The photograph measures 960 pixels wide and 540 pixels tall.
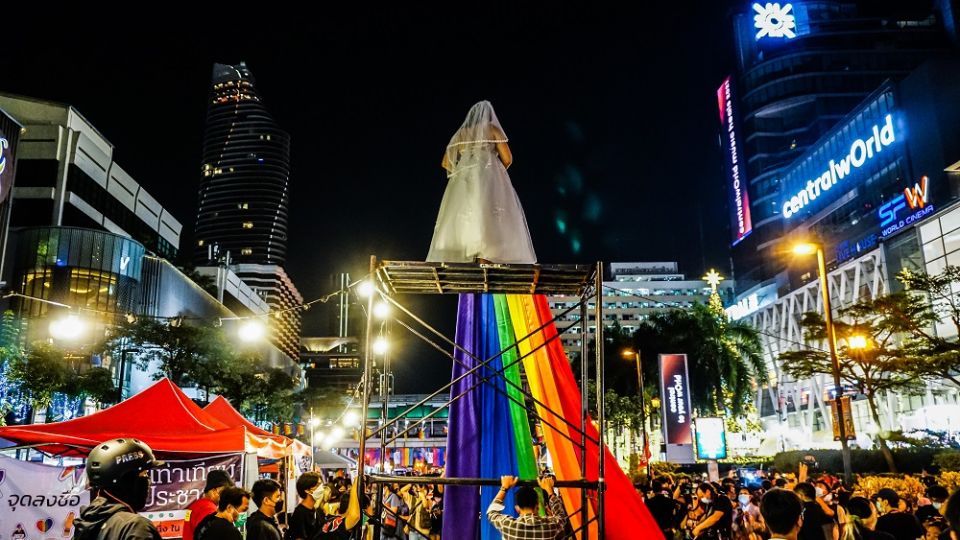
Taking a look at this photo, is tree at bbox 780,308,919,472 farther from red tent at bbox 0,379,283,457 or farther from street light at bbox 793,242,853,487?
red tent at bbox 0,379,283,457

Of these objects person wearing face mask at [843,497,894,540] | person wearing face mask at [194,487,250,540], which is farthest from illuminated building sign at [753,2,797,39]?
person wearing face mask at [194,487,250,540]

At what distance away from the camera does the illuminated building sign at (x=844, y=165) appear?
53.3 m

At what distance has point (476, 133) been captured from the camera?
7.88 m

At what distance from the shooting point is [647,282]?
462 feet

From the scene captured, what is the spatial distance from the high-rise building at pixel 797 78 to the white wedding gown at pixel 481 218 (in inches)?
3370

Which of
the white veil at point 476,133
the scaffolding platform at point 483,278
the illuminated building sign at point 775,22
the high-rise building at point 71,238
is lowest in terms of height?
the scaffolding platform at point 483,278

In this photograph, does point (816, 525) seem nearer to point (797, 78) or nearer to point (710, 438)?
point (710, 438)

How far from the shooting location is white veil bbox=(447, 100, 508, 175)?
7.82 m

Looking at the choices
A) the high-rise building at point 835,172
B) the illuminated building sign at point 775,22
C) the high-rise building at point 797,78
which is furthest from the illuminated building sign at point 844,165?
the illuminated building sign at point 775,22

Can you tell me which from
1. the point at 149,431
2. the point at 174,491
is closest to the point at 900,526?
the point at 149,431

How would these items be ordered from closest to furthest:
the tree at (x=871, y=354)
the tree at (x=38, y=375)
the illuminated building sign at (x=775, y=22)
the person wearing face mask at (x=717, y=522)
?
the person wearing face mask at (x=717, y=522)
the tree at (x=871, y=354)
the tree at (x=38, y=375)
the illuminated building sign at (x=775, y=22)

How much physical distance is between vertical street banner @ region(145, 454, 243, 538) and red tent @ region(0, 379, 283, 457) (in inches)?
25.0

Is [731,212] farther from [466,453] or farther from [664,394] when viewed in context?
[466,453]

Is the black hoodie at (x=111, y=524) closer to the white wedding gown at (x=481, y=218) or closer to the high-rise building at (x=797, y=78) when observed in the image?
the white wedding gown at (x=481, y=218)
